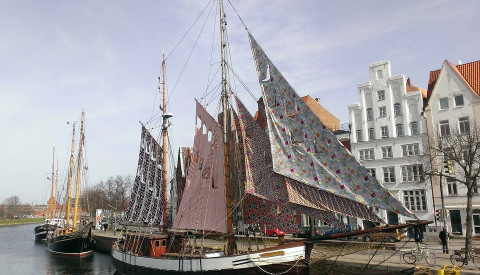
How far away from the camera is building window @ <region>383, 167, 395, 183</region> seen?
4300 centimetres

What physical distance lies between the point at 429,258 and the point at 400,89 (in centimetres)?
2765

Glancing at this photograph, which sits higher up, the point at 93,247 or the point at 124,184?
the point at 124,184

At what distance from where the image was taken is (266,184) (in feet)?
63.7

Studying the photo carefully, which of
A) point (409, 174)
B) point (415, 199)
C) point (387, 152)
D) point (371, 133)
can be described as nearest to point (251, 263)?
point (415, 199)

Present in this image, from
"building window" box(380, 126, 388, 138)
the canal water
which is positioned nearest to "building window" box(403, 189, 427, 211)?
"building window" box(380, 126, 388, 138)

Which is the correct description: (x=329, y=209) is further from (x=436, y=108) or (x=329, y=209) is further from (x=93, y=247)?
(x=93, y=247)

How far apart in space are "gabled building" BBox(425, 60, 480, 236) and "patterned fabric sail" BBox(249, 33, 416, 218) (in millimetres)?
25009

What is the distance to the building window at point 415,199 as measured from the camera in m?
40.5

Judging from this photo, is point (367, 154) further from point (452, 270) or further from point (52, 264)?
point (52, 264)

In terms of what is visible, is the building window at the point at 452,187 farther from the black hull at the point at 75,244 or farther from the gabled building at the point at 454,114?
the black hull at the point at 75,244

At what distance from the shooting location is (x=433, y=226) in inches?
Result: 1529

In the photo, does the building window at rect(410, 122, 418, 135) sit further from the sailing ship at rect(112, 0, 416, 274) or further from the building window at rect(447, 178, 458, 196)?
the sailing ship at rect(112, 0, 416, 274)

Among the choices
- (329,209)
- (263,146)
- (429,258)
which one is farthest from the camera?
(263,146)

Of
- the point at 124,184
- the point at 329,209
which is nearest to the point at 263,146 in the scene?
the point at 329,209
